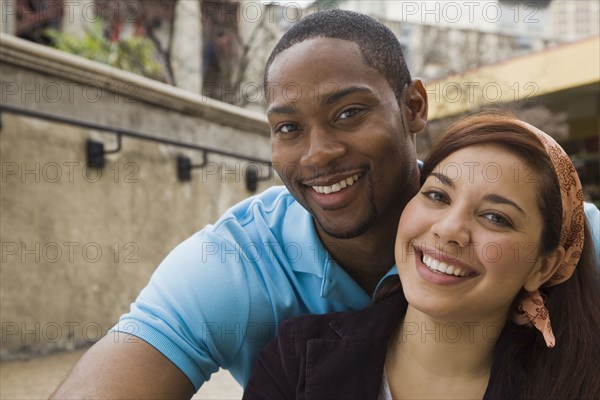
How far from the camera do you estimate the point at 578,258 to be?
2.08m

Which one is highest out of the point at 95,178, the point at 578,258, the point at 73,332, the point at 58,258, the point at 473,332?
the point at 578,258

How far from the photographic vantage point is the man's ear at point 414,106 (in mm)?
2553

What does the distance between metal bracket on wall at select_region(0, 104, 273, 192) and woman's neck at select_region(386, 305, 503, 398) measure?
6.81 ft

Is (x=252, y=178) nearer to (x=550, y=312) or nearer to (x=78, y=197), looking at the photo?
(x=78, y=197)

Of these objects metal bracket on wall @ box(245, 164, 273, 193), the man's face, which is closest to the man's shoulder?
the man's face

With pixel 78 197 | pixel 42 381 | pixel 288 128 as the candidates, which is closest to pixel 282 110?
Result: pixel 288 128

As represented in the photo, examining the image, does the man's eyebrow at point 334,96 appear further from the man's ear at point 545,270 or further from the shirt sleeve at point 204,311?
the man's ear at point 545,270

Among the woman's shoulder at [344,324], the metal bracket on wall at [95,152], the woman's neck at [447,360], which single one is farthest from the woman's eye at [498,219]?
the metal bracket on wall at [95,152]

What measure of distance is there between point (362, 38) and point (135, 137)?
323cm

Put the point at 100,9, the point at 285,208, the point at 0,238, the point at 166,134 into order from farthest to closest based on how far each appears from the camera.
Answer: the point at 100,9 → the point at 166,134 → the point at 0,238 → the point at 285,208

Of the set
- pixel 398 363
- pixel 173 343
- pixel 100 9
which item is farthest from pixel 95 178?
pixel 100 9

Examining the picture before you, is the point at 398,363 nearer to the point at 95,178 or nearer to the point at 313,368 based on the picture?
the point at 313,368

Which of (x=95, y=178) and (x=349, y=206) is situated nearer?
(x=349, y=206)

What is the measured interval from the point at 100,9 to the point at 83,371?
8722mm
